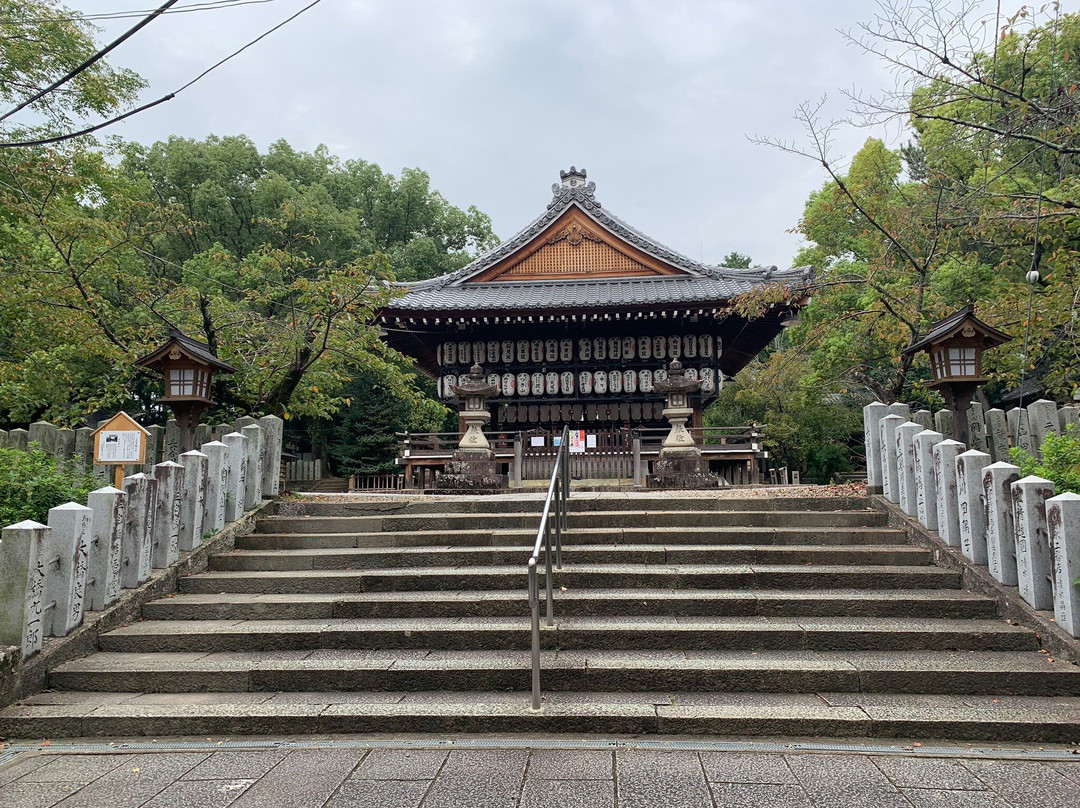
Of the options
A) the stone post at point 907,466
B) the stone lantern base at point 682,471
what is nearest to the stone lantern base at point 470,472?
the stone lantern base at point 682,471

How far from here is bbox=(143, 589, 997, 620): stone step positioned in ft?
16.9

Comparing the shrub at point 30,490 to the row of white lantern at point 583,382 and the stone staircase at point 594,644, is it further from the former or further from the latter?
the row of white lantern at point 583,382

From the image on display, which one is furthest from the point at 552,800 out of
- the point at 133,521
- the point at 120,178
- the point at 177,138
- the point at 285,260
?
the point at 177,138

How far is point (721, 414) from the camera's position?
27.0m

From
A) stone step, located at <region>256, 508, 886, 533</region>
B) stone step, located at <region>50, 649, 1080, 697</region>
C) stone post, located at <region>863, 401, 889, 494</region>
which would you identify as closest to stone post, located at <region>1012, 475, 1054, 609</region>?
stone step, located at <region>50, 649, 1080, 697</region>

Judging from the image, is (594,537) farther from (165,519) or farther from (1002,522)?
(165,519)

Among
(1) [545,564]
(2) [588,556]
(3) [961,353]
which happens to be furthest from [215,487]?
(3) [961,353]

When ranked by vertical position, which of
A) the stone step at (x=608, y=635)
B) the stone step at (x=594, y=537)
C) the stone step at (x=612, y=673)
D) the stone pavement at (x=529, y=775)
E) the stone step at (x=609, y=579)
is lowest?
the stone pavement at (x=529, y=775)

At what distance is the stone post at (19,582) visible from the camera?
169 inches

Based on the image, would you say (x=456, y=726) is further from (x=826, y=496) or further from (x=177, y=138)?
(x=177, y=138)

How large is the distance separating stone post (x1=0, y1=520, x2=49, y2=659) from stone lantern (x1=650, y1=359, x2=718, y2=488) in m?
8.86

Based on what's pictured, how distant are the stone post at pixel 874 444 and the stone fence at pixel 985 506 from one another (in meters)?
0.01

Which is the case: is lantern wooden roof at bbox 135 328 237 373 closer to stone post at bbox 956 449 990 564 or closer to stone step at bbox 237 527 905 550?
stone step at bbox 237 527 905 550

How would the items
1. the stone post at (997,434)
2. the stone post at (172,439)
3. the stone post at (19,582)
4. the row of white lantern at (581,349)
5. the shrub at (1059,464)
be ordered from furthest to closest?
the row of white lantern at (581,349), the stone post at (172,439), the stone post at (997,434), the shrub at (1059,464), the stone post at (19,582)
